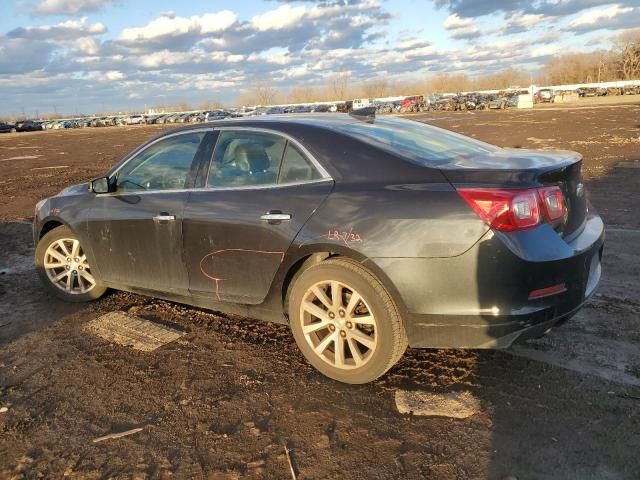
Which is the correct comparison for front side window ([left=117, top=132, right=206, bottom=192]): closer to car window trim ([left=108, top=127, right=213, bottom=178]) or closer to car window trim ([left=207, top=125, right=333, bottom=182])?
car window trim ([left=108, top=127, right=213, bottom=178])

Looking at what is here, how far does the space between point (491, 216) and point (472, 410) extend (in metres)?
1.10

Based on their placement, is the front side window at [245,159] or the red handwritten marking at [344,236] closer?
the red handwritten marking at [344,236]

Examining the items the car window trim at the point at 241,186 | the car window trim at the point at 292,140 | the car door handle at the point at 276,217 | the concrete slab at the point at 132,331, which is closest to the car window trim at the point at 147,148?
the car window trim at the point at 241,186

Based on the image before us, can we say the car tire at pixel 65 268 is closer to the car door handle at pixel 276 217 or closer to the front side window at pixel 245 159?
the front side window at pixel 245 159

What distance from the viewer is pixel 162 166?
441 centimetres

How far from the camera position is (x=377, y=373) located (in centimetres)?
327

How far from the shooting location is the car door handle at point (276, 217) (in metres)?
3.47

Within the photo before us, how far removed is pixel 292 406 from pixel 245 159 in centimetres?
173

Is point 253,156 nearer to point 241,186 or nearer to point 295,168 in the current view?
point 241,186

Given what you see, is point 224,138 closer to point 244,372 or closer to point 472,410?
point 244,372

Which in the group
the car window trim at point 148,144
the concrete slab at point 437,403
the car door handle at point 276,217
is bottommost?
the concrete slab at point 437,403

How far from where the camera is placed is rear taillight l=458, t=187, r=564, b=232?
2883 mm

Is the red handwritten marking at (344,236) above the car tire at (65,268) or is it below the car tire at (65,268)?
above

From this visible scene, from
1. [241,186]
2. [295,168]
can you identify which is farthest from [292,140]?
[241,186]
